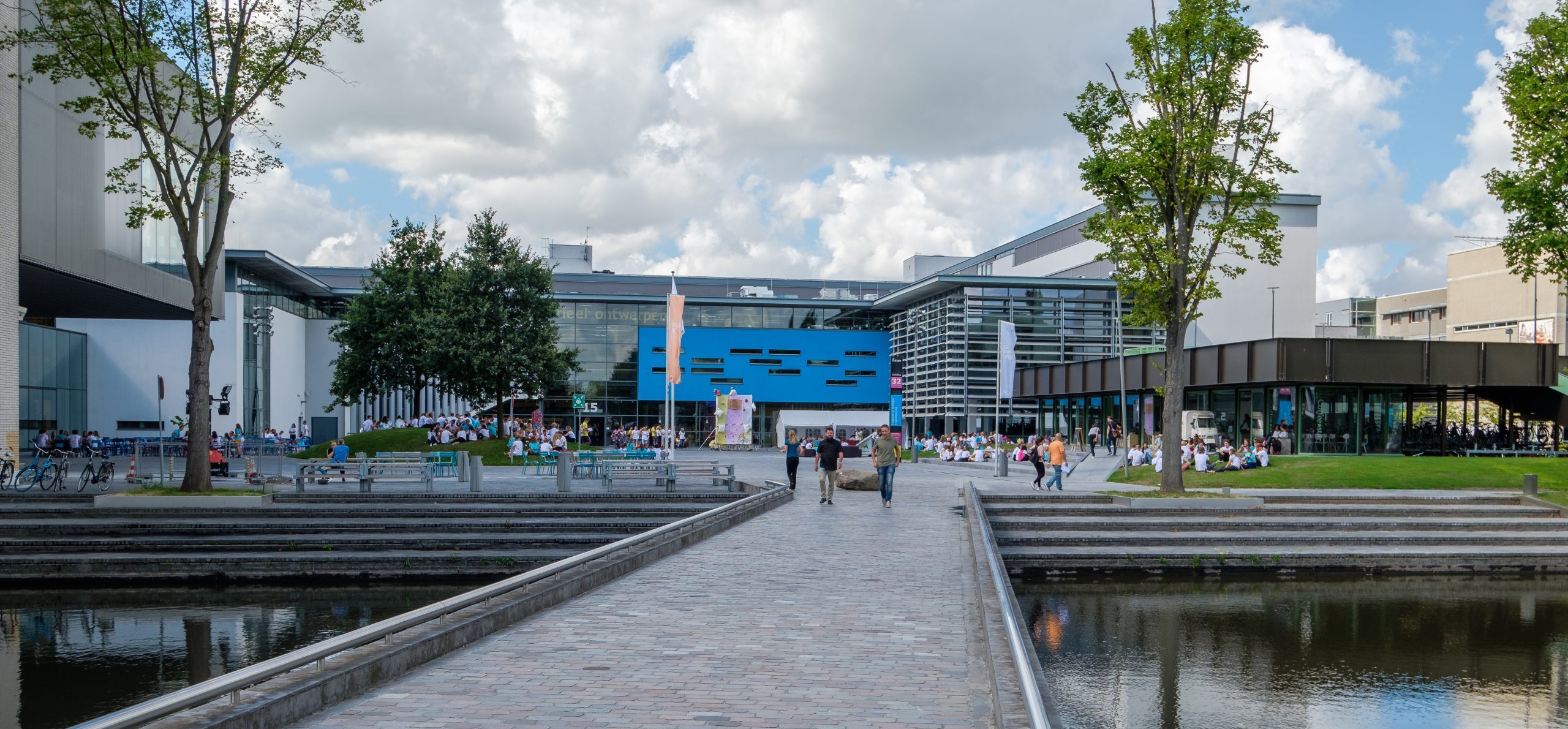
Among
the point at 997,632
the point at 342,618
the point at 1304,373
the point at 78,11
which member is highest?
the point at 78,11

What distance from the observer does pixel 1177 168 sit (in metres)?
23.9

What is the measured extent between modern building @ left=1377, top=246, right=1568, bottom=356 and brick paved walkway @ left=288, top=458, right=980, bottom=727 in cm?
8636

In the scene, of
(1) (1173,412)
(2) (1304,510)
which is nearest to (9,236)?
(1) (1173,412)

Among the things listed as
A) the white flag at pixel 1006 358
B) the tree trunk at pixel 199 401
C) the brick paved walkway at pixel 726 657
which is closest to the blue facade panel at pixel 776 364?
the white flag at pixel 1006 358

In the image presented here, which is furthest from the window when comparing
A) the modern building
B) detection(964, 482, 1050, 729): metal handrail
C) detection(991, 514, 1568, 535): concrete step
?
the modern building

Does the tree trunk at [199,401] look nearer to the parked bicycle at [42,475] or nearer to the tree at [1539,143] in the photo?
the parked bicycle at [42,475]

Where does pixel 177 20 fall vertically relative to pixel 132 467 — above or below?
above

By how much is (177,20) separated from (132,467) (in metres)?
10.6

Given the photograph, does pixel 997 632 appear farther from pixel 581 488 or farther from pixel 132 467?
pixel 132 467

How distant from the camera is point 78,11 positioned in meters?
21.2

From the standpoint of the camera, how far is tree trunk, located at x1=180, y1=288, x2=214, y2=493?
2197 cm

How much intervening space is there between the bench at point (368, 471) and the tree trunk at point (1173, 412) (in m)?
14.3

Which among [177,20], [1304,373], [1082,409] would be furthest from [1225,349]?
[177,20]

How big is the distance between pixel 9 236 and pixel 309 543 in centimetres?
1224
